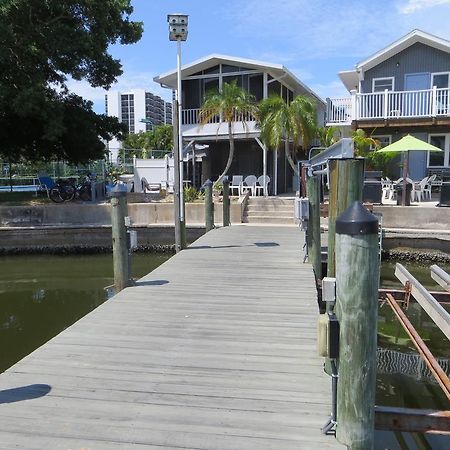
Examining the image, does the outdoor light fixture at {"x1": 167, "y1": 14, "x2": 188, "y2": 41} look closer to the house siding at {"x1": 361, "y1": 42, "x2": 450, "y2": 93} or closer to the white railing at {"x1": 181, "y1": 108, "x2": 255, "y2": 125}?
the white railing at {"x1": 181, "y1": 108, "x2": 255, "y2": 125}

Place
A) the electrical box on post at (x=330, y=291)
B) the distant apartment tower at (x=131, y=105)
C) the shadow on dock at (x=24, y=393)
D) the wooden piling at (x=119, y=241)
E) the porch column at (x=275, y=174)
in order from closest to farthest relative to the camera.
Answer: the electrical box on post at (x=330, y=291)
the shadow on dock at (x=24, y=393)
the wooden piling at (x=119, y=241)
the porch column at (x=275, y=174)
the distant apartment tower at (x=131, y=105)

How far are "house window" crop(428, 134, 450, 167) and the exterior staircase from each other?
7462 mm

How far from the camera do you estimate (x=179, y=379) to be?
12.5 feet

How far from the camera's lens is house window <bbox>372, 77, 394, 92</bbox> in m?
19.8

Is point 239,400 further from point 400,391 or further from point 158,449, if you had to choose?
point 400,391

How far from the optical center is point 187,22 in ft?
30.2

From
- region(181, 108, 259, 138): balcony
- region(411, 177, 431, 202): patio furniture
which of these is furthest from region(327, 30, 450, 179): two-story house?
region(181, 108, 259, 138): balcony

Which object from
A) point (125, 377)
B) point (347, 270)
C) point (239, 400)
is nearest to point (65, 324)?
point (125, 377)

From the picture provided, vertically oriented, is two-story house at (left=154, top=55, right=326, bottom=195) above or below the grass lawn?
above

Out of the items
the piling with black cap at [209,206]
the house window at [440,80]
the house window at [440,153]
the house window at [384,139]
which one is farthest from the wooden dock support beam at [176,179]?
the house window at [440,80]

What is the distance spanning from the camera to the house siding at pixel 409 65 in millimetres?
19094

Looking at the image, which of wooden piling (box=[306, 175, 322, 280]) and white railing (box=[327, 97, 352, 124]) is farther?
white railing (box=[327, 97, 352, 124])

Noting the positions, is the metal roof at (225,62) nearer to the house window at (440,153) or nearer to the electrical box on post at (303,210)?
the house window at (440,153)

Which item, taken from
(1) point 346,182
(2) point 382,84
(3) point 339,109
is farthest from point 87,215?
(2) point 382,84
